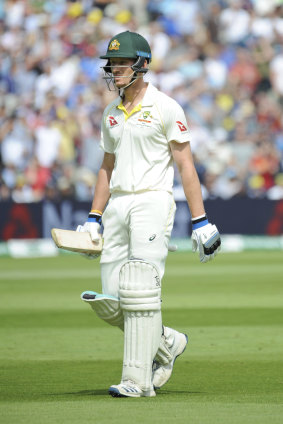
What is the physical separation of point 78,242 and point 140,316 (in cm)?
48

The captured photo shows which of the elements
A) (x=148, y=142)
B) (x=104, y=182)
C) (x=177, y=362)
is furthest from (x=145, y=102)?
(x=177, y=362)

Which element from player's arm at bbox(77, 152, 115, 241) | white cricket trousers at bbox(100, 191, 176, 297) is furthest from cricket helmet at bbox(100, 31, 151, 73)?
white cricket trousers at bbox(100, 191, 176, 297)

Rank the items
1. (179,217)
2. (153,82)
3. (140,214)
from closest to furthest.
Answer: (140,214) < (179,217) < (153,82)

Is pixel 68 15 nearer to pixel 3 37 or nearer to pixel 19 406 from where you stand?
pixel 3 37

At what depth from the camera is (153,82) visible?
598 inches

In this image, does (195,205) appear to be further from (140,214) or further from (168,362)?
(168,362)

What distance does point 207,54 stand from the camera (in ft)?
53.2

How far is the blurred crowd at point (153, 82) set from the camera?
582 inches

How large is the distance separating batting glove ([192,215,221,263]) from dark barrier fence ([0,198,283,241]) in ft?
31.9

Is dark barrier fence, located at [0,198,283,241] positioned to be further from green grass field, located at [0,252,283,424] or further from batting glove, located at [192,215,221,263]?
batting glove, located at [192,215,221,263]

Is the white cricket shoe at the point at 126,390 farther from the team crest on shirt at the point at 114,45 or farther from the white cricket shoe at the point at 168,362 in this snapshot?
the team crest on shirt at the point at 114,45

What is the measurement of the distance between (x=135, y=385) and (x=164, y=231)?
0.70m

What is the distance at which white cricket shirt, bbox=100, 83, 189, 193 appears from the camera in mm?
4457

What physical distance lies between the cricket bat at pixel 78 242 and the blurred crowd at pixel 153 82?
9794 mm
